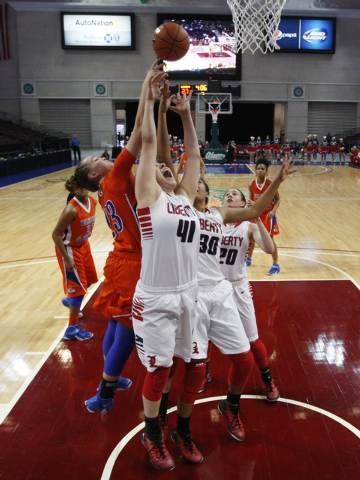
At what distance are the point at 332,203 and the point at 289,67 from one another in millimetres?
20746

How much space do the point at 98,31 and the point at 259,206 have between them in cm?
3000

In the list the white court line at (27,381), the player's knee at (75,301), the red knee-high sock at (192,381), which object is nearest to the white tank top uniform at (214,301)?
the red knee-high sock at (192,381)

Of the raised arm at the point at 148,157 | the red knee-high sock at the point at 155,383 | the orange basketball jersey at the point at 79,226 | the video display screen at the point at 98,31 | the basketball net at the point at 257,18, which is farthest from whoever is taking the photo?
the video display screen at the point at 98,31

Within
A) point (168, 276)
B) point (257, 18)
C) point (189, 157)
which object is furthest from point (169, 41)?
point (257, 18)

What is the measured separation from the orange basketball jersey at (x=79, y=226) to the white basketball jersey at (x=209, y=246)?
6.09 feet

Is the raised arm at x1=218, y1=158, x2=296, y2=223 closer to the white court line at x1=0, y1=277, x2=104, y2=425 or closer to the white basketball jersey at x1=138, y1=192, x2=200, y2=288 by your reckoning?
the white basketball jersey at x1=138, y1=192, x2=200, y2=288

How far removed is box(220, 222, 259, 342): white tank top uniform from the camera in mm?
3412

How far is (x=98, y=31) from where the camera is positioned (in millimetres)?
29375

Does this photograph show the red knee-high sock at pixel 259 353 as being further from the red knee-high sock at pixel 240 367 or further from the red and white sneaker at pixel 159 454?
the red and white sneaker at pixel 159 454

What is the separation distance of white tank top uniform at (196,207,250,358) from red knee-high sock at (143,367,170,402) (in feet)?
1.07

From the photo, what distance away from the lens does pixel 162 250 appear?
2545mm

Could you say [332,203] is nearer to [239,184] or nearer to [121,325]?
[239,184]

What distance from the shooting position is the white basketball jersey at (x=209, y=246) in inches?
118

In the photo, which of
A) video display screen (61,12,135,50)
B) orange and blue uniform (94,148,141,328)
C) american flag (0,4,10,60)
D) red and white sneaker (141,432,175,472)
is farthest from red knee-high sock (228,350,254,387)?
american flag (0,4,10,60)
